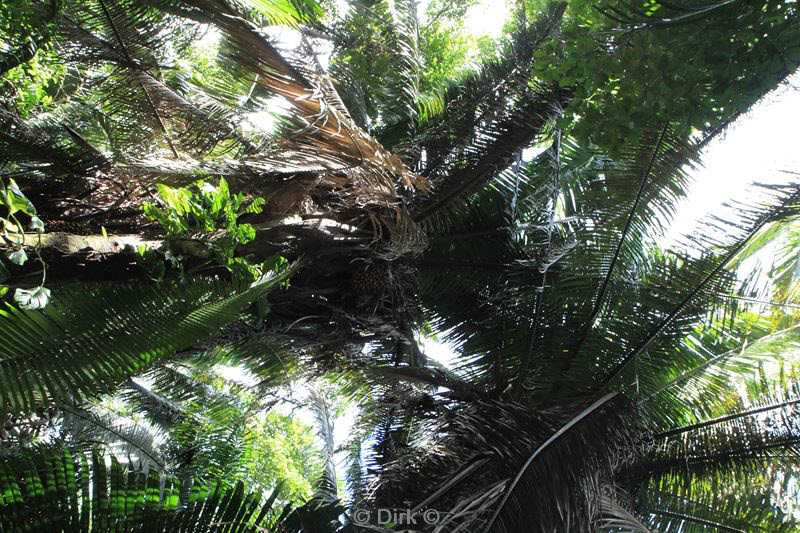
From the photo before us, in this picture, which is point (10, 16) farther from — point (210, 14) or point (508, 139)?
point (508, 139)

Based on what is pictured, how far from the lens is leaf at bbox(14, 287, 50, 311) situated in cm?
175

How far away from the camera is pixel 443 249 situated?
4762 mm

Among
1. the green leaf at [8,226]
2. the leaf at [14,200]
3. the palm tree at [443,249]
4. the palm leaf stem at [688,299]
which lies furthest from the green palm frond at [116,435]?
the palm leaf stem at [688,299]

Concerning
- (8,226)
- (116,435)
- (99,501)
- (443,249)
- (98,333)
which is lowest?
(99,501)

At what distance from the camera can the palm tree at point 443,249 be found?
2.09m

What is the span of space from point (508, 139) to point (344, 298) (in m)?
1.74

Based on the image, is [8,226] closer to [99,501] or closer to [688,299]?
[99,501]

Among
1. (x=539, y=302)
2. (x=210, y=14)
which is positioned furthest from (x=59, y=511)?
(x=539, y=302)

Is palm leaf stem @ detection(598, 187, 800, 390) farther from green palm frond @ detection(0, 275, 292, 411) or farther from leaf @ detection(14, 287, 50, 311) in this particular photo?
leaf @ detection(14, 287, 50, 311)

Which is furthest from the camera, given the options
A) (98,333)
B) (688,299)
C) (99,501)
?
(688,299)

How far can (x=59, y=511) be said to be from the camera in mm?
1842

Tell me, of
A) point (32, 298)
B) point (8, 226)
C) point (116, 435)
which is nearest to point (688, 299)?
point (32, 298)

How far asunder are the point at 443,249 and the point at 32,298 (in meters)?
3.37

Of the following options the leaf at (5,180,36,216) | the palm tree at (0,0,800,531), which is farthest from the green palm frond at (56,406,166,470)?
the leaf at (5,180,36,216)
